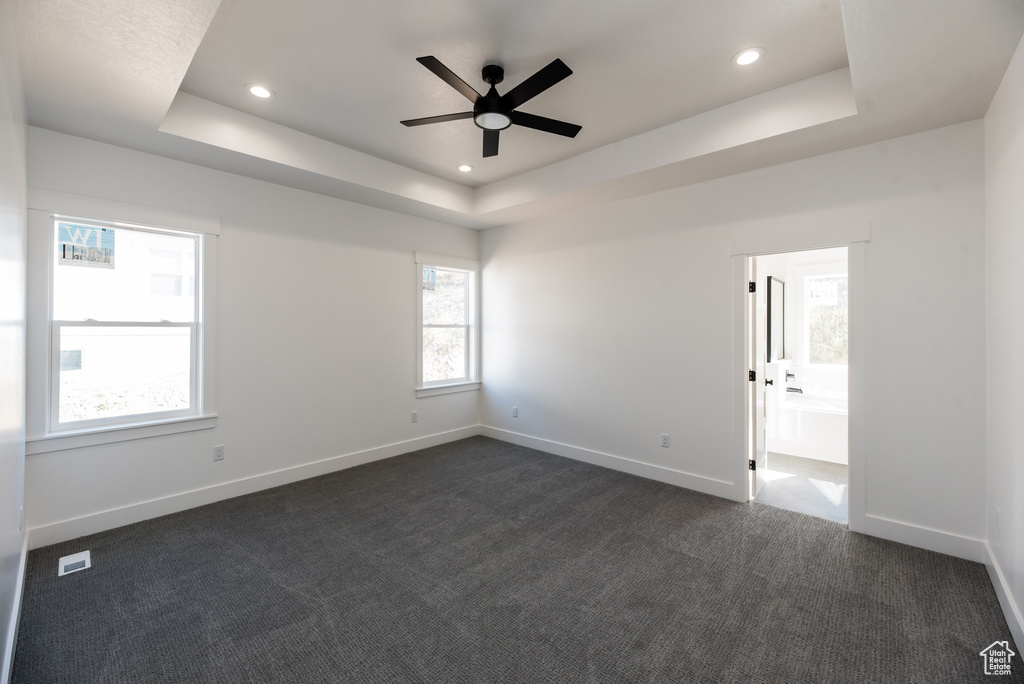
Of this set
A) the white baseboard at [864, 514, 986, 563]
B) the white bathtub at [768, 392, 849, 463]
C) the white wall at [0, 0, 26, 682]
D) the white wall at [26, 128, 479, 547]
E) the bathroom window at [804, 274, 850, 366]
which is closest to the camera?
the white wall at [0, 0, 26, 682]

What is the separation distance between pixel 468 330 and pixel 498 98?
3448 millimetres

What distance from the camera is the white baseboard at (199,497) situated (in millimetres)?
2879

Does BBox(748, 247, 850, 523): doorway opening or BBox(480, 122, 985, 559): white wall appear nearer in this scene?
BBox(480, 122, 985, 559): white wall

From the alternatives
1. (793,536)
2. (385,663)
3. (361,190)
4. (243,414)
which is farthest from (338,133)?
(793,536)

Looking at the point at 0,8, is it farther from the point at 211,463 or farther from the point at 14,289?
the point at 211,463

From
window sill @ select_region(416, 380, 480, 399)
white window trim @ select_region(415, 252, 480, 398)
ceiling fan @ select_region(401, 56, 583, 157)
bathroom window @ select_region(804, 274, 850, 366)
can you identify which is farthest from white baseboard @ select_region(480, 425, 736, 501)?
bathroom window @ select_region(804, 274, 850, 366)

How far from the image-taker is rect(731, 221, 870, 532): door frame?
3021 mm

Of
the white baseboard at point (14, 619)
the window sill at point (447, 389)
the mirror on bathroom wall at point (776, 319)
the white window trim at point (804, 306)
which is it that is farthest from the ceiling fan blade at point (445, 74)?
the white window trim at point (804, 306)

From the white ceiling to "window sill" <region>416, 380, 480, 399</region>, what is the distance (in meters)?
2.30

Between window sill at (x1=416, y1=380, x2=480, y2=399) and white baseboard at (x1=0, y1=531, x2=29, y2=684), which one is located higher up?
window sill at (x1=416, y1=380, x2=480, y2=399)

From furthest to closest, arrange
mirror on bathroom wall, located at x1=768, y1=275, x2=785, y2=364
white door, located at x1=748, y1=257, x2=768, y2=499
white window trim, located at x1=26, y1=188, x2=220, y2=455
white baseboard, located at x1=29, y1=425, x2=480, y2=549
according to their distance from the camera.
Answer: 1. mirror on bathroom wall, located at x1=768, y1=275, x2=785, y2=364
2. white door, located at x1=748, y1=257, x2=768, y2=499
3. white baseboard, located at x1=29, y1=425, x2=480, y2=549
4. white window trim, located at x1=26, y1=188, x2=220, y2=455

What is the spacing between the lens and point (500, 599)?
2.30 m

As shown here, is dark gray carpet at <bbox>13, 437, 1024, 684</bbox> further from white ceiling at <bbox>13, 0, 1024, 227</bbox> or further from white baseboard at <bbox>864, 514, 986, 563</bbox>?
white ceiling at <bbox>13, 0, 1024, 227</bbox>

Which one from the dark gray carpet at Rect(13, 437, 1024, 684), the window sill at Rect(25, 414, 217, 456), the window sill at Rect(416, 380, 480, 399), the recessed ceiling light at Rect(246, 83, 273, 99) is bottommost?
the dark gray carpet at Rect(13, 437, 1024, 684)
